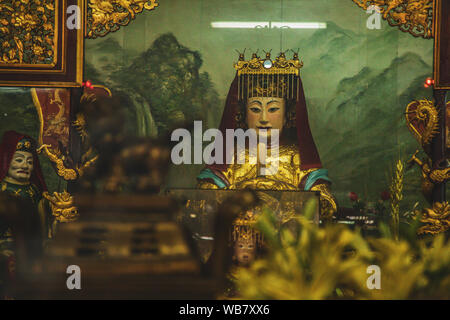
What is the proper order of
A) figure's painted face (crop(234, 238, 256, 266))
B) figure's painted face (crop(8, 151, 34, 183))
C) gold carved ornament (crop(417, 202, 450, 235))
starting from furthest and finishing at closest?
1. figure's painted face (crop(8, 151, 34, 183))
2. gold carved ornament (crop(417, 202, 450, 235))
3. figure's painted face (crop(234, 238, 256, 266))

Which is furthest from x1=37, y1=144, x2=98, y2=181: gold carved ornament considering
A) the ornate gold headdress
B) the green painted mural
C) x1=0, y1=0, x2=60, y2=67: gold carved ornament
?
the ornate gold headdress

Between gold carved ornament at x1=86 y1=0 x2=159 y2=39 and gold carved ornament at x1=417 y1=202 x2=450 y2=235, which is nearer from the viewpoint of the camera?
gold carved ornament at x1=417 y1=202 x2=450 y2=235

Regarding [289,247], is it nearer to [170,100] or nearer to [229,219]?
[229,219]

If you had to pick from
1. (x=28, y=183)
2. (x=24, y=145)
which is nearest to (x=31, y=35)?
(x=24, y=145)

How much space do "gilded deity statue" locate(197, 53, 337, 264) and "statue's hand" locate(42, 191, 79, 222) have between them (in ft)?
3.90

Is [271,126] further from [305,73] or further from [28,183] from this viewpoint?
[28,183]

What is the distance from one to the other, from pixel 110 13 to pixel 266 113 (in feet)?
5.66

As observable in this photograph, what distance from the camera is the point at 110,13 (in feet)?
16.3

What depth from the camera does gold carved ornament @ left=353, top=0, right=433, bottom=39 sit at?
4.85m

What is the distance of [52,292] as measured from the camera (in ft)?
10.6

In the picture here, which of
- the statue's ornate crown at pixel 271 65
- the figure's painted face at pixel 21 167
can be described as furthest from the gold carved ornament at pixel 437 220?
the figure's painted face at pixel 21 167

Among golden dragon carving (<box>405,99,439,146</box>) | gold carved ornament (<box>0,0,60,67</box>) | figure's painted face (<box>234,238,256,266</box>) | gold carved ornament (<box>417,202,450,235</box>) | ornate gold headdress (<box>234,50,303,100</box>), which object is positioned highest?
gold carved ornament (<box>0,0,60,67</box>)

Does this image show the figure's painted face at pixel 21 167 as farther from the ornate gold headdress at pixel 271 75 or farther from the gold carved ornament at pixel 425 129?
the gold carved ornament at pixel 425 129

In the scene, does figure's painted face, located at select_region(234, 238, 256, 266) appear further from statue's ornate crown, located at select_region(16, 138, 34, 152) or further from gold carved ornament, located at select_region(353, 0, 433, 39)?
gold carved ornament, located at select_region(353, 0, 433, 39)
